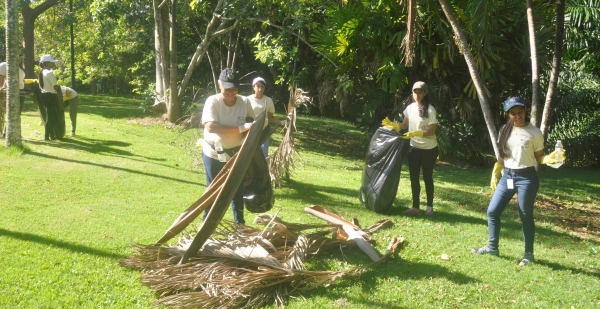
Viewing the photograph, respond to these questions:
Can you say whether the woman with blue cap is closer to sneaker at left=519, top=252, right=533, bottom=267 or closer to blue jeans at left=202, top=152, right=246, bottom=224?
sneaker at left=519, top=252, right=533, bottom=267

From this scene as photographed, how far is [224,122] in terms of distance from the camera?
596 centimetres

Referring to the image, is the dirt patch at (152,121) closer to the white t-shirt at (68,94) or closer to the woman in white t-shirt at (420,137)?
the white t-shirt at (68,94)

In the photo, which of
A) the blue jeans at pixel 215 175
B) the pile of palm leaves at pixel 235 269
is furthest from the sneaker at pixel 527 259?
the blue jeans at pixel 215 175

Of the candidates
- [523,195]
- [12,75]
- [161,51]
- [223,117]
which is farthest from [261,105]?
[161,51]

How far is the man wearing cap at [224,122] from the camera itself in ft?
19.2

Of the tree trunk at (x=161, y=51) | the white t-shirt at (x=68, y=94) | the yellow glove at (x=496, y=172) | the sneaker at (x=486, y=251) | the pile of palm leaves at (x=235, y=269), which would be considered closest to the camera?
the pile of palm leaves at (x=235, y=269)

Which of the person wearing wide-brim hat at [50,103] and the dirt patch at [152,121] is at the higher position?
the person wearing wide-brim hat at [50,103]

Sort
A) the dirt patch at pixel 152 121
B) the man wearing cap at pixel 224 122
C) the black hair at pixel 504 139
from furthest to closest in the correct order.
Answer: the dirt patch at pixel 152 121
the black hair at pixel 504 139
the man wearing cap at pixel 224 122

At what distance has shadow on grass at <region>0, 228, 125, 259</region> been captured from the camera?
5.76m

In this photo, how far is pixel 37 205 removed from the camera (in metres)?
7.47

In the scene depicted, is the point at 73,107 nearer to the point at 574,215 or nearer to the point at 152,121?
the point at 152,121

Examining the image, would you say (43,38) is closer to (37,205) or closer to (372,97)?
(372,97)

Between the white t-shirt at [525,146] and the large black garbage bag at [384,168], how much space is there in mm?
2016

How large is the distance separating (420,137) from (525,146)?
7.12ft
